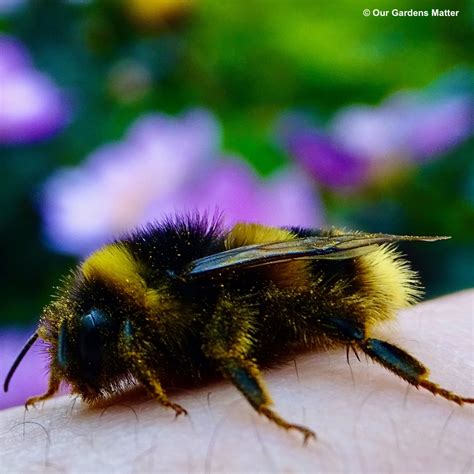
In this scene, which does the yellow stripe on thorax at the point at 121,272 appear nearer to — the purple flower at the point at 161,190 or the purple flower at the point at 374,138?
the purple flower at the point at 161,190

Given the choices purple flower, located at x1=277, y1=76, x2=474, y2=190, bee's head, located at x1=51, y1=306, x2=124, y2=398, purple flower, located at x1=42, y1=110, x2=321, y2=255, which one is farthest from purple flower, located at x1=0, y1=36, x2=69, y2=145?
bee's head, located at x1=51, y1=306, x2=124, y2=398

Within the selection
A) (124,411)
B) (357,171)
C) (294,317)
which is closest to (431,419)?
(294,317)

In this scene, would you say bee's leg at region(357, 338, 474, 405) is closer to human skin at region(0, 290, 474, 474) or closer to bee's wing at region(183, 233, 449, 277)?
human skin at region(0, 290, 474, 474)

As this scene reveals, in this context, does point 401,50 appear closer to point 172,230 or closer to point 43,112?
point 43,112

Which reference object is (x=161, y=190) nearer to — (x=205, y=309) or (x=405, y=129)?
(x=405, y=129)

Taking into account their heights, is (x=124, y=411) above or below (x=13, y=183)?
below

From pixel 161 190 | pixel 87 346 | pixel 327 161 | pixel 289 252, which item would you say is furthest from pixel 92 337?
Result: pixel 327 161
